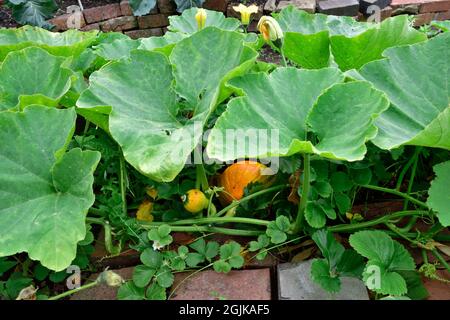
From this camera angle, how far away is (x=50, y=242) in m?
0.91

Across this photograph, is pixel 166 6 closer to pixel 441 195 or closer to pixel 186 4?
pixel 186 4

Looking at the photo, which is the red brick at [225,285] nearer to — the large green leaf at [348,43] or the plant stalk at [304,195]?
the plant stalk at [304,195]

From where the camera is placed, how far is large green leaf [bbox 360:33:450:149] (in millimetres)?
1008

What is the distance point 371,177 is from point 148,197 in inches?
23.0

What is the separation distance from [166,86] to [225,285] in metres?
0.48

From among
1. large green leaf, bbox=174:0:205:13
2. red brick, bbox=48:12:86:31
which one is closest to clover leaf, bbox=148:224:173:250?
large green leaf, bbox=174:0:205:13

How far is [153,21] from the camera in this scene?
326 cm

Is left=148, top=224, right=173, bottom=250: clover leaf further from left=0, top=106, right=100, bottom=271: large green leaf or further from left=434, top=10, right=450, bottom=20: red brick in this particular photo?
left=434, top=10, right=450, bottom=20: red brick

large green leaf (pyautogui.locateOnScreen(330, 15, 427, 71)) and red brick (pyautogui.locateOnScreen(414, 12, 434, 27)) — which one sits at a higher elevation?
large green leaf (pyautogui.locateOnScreen(330, 15, 427, 71))

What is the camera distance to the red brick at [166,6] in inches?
125

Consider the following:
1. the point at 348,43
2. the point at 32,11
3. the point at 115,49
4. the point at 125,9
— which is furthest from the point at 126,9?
the point at 348,43

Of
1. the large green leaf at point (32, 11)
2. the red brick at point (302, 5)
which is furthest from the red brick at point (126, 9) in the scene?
the red brick at point (302, 5)
